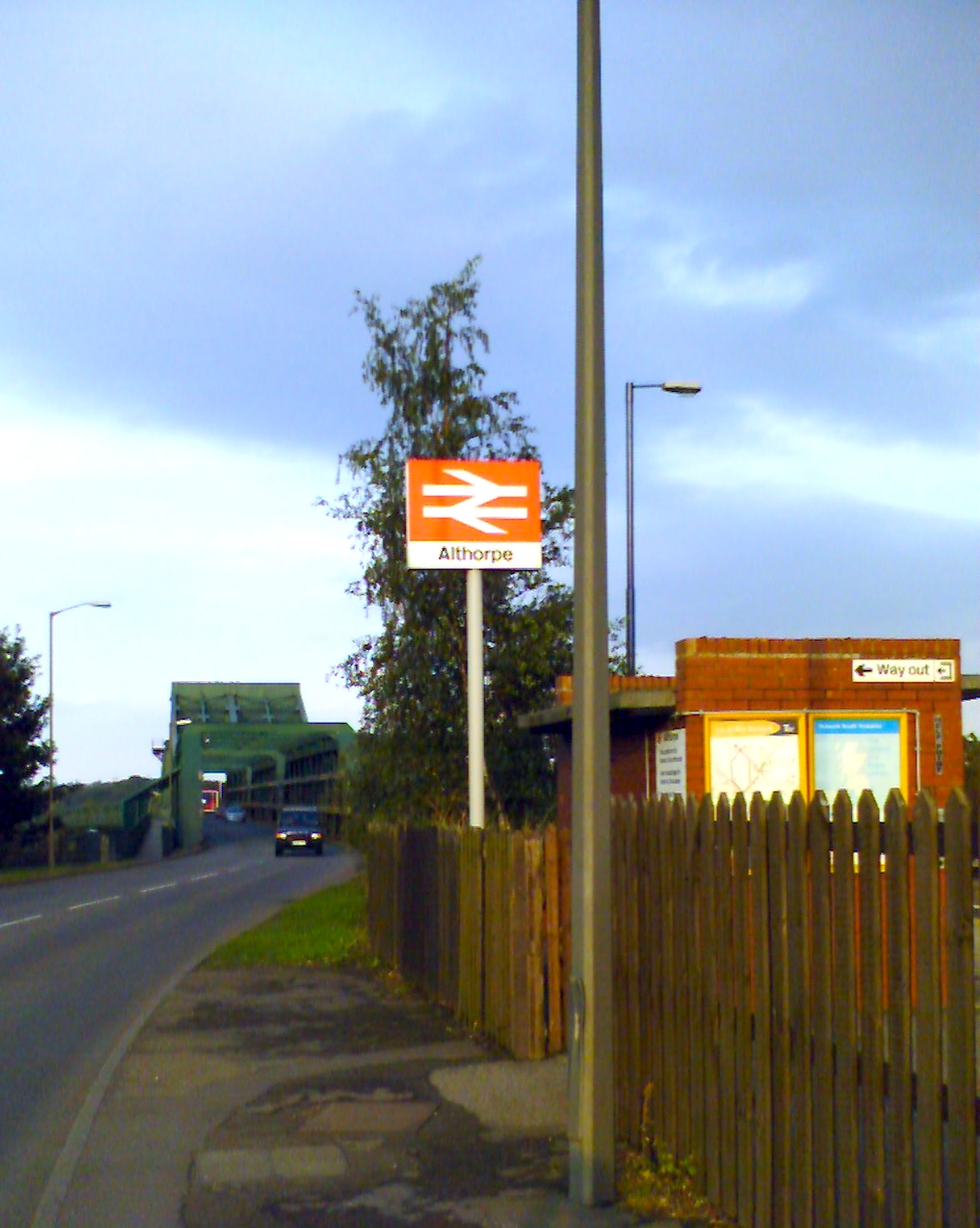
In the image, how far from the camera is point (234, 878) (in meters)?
41.1

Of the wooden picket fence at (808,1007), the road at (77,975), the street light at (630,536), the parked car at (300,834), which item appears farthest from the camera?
the parked car at (300,834)

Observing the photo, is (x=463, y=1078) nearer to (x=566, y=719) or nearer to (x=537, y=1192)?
(x=537, y=1192)

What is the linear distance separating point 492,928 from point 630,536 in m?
11.2

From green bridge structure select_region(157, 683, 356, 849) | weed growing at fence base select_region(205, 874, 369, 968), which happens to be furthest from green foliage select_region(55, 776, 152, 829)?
weed growing at fence base select_region(205, 874, 369, 968)

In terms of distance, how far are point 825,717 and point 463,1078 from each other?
4.95 meters

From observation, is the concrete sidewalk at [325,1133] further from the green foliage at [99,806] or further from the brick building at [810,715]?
the green foliage at [99,806]

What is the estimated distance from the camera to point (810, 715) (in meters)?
12.6

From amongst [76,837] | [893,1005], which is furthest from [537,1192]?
[76,837]

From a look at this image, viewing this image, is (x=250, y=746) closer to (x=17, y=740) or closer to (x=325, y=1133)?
(x=17, y=740)

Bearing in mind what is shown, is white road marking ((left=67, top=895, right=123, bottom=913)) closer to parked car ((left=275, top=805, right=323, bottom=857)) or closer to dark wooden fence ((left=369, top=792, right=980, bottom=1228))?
dark wooden fence ((left=369, top=792, right=980, bottom=1228))

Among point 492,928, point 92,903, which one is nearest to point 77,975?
point 492,928

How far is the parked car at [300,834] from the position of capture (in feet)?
214

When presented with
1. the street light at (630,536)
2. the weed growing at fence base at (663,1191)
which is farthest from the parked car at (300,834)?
the weed growing at fence base at (663,1191)

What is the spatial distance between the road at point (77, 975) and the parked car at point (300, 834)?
21.8 meters
